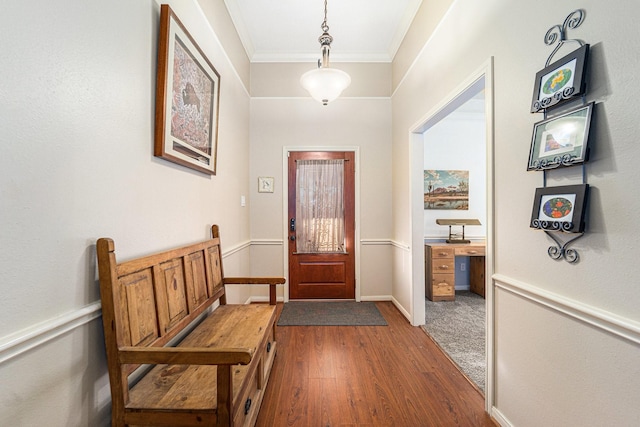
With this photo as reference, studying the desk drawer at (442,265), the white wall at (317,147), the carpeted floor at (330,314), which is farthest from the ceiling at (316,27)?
the carpeted floor at (330,314)

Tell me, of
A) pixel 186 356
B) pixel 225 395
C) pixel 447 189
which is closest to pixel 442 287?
pixel 447 189

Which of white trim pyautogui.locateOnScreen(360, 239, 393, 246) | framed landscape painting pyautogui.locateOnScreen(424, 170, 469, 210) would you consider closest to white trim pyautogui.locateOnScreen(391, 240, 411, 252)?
white trim pyautogui.locateOnScreen(360, 239, 393, 246)

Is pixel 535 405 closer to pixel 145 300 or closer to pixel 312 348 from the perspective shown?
pixel 312 348

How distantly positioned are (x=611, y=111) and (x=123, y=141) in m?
1.97

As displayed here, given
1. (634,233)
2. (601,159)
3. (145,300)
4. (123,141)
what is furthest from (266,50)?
(634,233)

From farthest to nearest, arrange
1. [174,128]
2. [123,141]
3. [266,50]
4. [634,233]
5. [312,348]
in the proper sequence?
[266,50] → [312,348] → [174,128] → [123,141] → [634,233]

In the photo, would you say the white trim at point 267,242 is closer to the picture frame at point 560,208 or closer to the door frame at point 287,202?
the door frame at point 287,202

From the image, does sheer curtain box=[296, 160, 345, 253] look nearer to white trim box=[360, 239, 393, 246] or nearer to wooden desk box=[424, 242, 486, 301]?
→ white trim box=[360, 239, 393, 246]

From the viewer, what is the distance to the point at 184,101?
168cm

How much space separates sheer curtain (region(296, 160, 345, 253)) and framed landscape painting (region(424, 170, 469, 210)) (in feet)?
5.16

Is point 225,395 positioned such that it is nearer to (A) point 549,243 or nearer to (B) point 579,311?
(B) point 579,311

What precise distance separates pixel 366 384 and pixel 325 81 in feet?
7.77

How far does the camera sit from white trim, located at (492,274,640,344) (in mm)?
909

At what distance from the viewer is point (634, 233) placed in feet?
3.00
